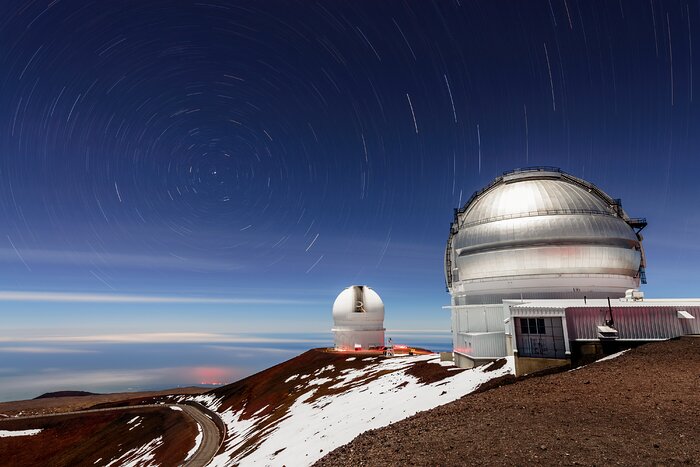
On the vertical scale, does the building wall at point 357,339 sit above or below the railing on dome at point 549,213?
below

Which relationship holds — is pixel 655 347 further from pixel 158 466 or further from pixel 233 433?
pixel 158 466

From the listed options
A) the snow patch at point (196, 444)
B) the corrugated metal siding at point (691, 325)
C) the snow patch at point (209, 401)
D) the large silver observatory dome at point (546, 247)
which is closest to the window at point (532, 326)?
the corrugated metal siding at point (691, 325)

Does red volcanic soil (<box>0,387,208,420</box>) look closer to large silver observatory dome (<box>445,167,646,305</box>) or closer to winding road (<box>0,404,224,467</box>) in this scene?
winding road (<box>0,404,224,467</box>)

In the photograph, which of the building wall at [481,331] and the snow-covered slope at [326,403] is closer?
the snow-covered slope at [326,403]

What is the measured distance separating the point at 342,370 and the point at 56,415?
46543 millimetres

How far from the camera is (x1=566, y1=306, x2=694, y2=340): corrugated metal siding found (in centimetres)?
2322

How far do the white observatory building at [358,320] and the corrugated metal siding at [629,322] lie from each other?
4225cm

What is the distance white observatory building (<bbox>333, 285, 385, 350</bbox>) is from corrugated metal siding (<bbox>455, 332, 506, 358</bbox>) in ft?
105

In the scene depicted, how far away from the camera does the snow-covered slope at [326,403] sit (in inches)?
775

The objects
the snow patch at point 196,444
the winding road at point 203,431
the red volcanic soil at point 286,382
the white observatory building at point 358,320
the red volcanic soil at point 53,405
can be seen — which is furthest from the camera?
the red volcanic soil at point 53,405

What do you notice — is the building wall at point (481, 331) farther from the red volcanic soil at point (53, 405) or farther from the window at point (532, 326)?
the red volcanic soil at point (53, 405)

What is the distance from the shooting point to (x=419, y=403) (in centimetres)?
2064

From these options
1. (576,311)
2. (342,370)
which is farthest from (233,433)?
(576,311)

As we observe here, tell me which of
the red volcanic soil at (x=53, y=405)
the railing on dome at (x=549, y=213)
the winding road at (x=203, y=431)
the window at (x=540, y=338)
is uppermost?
the railing on dome at (x=549, y=213)
